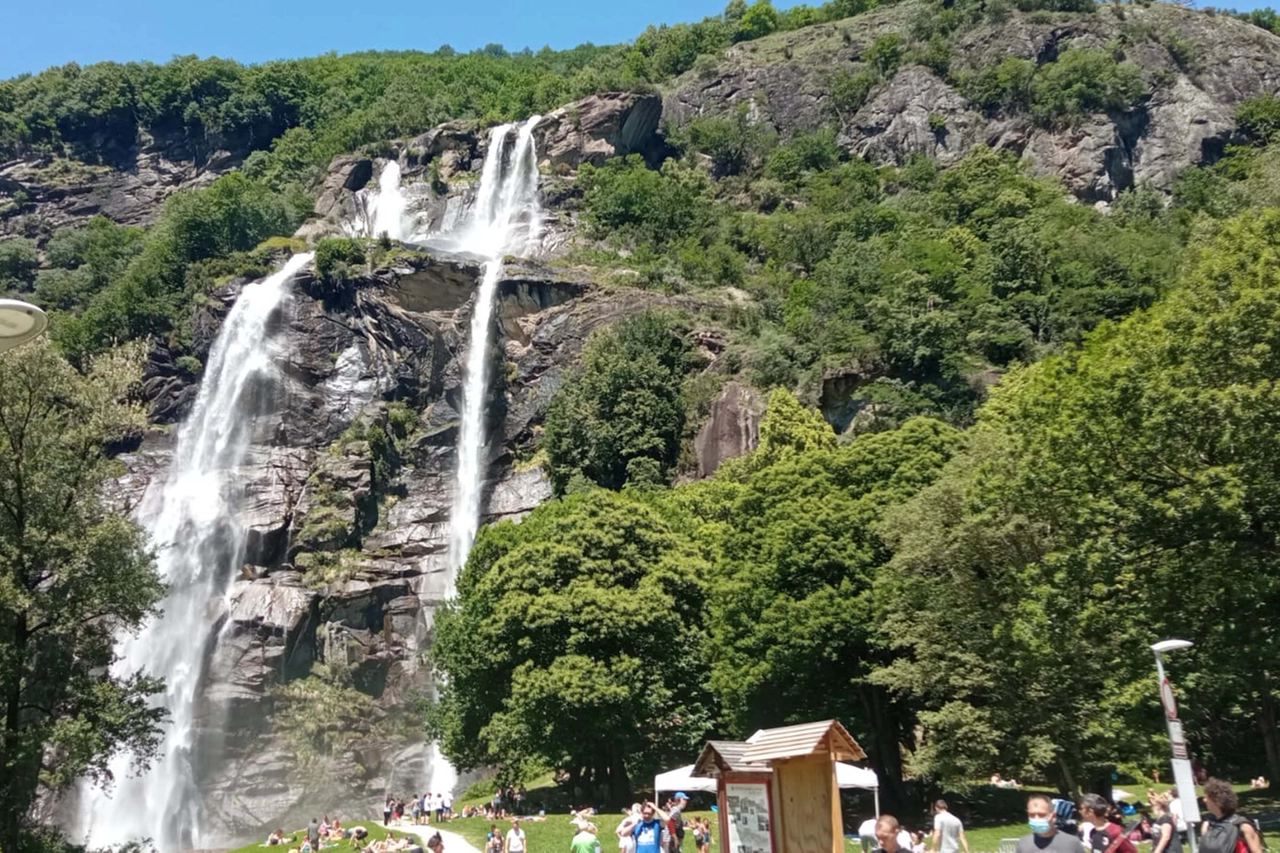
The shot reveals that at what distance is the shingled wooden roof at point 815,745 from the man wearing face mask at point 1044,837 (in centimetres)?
333

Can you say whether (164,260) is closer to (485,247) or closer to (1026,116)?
(485,247)

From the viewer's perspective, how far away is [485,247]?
251 feet

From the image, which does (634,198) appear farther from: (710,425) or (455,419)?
(710,425)

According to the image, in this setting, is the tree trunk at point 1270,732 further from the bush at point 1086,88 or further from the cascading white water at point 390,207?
the cascading white water at point 390,207

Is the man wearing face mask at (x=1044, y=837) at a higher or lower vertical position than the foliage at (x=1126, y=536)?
lower

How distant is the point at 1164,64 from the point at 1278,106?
393 inches

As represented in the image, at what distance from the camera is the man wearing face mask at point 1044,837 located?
8.19 metres

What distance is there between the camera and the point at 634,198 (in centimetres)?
7825

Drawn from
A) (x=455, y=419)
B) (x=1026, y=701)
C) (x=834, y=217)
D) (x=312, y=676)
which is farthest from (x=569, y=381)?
(x=1026, y=701)

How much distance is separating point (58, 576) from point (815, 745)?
20122 millimetres

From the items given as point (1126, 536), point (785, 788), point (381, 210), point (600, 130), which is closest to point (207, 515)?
point (381, 210)

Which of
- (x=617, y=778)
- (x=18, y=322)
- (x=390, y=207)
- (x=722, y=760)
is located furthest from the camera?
(x=390, y=207)

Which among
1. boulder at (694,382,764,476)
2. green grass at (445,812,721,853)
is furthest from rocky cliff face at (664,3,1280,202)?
green grass at (445,812,721,853)

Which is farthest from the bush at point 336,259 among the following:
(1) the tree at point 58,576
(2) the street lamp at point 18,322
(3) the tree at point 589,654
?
(2) the street lamp at point 18,322
